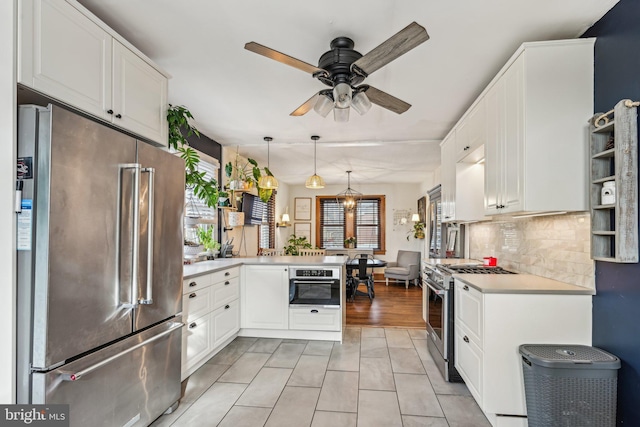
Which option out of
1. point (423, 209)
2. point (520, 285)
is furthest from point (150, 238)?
point (423, 209)

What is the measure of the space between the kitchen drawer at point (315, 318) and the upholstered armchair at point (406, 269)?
12.4 ft

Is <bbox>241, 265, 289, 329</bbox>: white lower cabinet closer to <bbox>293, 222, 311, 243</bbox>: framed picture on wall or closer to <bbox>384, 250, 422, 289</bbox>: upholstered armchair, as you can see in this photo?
<bbox>384, 250, 422, 289</bbox>: upholstered armchair

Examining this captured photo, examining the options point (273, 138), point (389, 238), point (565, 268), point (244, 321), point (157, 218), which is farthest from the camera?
point (389, 238)

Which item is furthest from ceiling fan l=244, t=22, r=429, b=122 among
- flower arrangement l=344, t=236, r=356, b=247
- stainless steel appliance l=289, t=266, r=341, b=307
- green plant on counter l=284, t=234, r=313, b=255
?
flower arrangement l=344, t=236, r=356, b=247

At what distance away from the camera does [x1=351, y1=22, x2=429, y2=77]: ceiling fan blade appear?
155 centimetres

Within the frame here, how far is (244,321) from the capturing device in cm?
382

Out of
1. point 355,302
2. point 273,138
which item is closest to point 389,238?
point 355,302

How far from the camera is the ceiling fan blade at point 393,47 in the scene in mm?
1553

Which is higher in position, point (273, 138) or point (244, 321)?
point (273, 138)

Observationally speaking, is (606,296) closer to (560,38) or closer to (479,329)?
(479,329)

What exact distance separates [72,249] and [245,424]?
59.2 inches

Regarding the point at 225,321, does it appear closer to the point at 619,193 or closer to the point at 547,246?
the point at 547,246

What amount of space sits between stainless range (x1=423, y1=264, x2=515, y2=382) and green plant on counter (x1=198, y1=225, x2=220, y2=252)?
2603 millimetres

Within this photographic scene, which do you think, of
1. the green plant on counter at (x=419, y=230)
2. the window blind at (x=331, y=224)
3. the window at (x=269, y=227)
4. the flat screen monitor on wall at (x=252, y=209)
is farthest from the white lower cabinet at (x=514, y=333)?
the window blind at (x=331, y=224)
